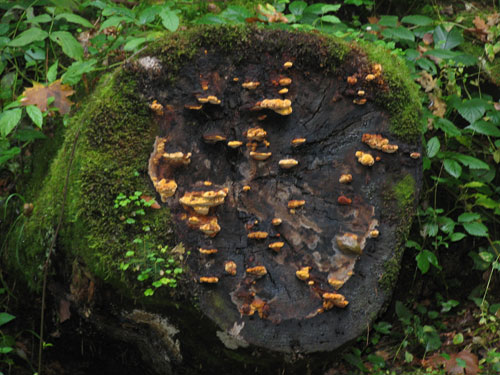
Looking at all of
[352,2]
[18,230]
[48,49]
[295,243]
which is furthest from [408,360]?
[48,49]

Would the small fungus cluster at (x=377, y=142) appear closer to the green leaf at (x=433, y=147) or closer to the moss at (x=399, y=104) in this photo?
the moss at (x=399, y=104)

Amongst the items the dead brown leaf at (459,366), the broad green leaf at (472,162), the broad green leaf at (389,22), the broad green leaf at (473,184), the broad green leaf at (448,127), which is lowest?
the dead brown leaf at (459,366)

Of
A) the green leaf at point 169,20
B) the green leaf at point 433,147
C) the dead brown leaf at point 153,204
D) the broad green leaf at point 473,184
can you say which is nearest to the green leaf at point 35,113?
the dead brown leaf at point 153,204

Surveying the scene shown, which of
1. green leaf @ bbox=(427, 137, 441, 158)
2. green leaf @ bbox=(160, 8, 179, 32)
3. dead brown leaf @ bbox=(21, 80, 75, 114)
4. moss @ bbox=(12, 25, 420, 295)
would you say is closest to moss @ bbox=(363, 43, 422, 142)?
moss @ bbox=(12, 25, 420, 295)

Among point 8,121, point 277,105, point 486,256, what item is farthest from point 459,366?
point 8,121

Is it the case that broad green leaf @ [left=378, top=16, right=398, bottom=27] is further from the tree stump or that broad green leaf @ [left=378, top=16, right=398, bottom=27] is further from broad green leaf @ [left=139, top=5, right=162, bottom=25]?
broad green leaf @ [left=139, top=5, right=162, bottom=25]

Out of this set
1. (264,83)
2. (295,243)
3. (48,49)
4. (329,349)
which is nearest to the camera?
(329,349)

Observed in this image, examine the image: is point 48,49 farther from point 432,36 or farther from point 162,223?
point 432,36
